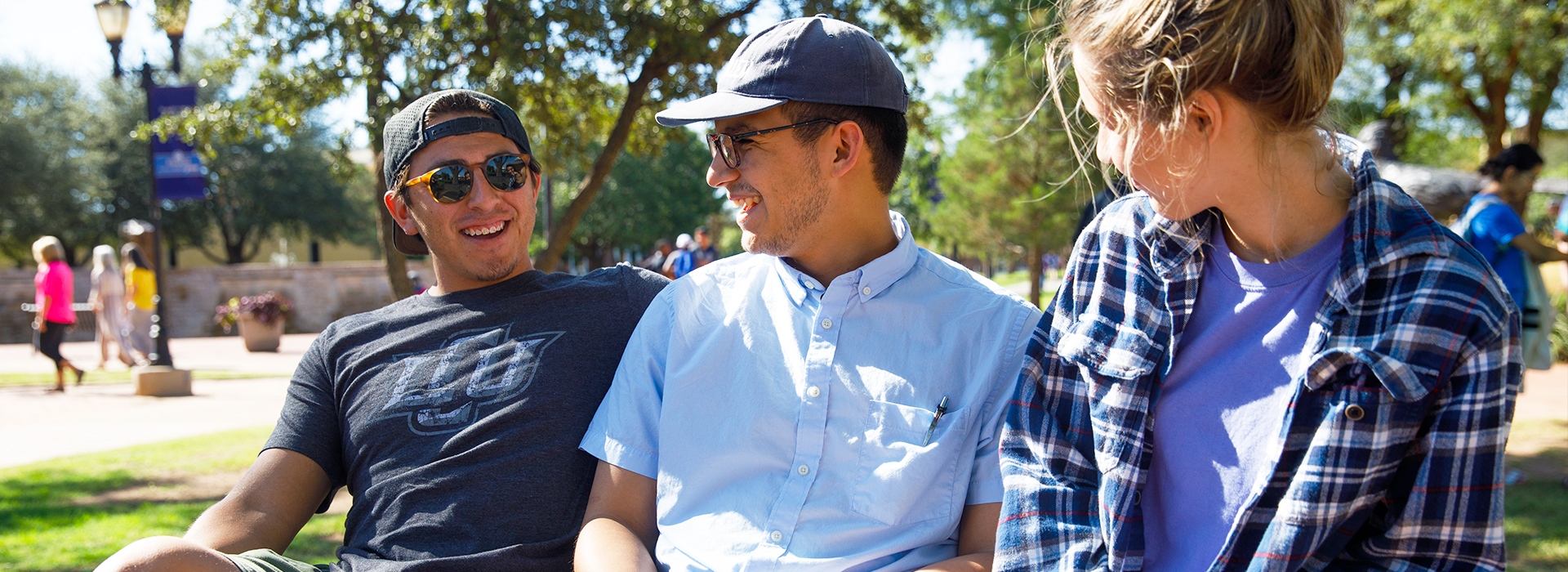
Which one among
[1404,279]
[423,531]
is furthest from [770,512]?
[1404,279]

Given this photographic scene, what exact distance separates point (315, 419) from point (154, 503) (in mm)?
4076

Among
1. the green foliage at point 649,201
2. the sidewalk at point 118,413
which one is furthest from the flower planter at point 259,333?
the green foliage at point 649,201

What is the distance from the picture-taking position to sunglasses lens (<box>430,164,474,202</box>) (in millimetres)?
2719

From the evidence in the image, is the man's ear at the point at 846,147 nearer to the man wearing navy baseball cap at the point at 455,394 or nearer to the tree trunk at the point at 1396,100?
the man wearing navy baseball cap at the point at 455,394

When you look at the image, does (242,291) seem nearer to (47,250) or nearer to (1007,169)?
(47,250)

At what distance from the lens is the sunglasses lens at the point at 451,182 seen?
107 inches

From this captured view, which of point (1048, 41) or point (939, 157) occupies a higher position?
point (939, 157)

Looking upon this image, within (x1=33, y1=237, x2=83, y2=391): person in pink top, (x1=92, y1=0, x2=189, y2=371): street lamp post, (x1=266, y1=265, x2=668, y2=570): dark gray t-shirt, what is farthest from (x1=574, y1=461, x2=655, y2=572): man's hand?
(x1=33, y1=237, x2=83, y2=391): person in pink top

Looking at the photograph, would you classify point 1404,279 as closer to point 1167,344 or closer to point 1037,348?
point 1167,344

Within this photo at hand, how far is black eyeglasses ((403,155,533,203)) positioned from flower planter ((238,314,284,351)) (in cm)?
1759

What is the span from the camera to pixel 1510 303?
1435 mm

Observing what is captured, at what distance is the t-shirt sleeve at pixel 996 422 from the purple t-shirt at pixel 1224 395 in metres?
0.33

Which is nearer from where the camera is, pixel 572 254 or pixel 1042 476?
pixel 1042 476

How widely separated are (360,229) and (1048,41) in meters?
39.5
